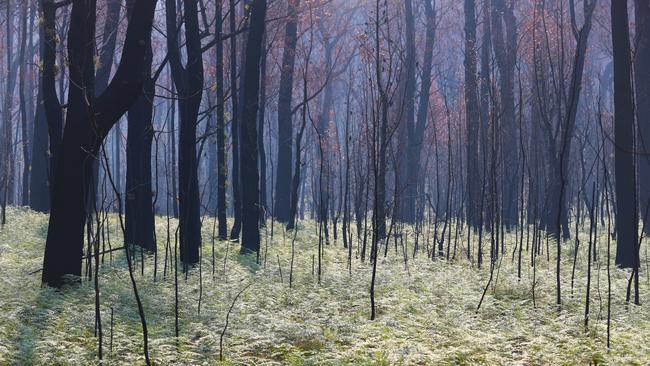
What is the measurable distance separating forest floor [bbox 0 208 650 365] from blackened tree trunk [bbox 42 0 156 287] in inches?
19.3

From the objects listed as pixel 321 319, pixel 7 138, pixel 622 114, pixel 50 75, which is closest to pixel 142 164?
pixel 50 75

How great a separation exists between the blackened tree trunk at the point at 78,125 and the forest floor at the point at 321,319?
49 centimetres

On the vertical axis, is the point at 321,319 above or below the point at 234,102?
below

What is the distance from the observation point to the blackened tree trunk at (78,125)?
8984 millimetres

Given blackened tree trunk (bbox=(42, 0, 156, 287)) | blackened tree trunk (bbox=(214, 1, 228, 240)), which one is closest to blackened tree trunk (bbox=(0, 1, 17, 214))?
blackened tree trunk (bbox=(214, 1, 228, 240))

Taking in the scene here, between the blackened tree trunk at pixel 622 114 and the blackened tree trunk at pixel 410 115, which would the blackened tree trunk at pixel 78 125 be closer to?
the blackened tree trunk at pixel 622 114

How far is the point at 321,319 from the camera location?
7.93 m

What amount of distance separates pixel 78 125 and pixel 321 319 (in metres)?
4.32

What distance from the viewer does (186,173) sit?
11.3m

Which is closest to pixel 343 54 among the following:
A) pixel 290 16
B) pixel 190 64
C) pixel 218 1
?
pixel 290 16

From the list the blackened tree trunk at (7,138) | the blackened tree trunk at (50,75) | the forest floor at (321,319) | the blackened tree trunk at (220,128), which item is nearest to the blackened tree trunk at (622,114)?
the forest floor at (321,319)

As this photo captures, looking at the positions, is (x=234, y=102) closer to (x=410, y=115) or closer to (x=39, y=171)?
(x=39, y=171)

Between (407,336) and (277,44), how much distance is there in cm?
1999

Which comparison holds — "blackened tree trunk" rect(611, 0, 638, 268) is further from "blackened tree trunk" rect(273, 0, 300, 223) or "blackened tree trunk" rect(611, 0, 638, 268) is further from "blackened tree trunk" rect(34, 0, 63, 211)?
"blackened tree trunk" rect(273, 0, 300, 223)
